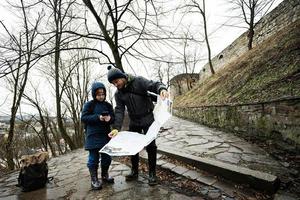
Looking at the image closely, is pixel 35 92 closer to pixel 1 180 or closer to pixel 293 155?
pixel 1 180

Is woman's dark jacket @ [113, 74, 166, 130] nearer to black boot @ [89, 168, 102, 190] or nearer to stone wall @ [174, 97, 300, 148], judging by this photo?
black boot @ [89, 168, 102, 190]

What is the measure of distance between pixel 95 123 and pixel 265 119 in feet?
11.6

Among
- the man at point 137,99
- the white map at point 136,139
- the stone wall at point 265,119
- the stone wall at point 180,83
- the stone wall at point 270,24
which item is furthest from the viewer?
the stone wall at point 180,83

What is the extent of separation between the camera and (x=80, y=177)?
13.4 ft

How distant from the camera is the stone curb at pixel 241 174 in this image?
2594mm

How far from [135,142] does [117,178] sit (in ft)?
4.70

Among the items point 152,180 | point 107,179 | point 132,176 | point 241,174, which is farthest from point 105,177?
point 241,174

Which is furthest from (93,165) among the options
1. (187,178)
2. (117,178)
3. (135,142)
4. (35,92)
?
(35,92)

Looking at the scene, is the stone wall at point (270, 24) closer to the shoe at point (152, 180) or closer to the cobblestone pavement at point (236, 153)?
the cobblestone pavement at point (236, 153)

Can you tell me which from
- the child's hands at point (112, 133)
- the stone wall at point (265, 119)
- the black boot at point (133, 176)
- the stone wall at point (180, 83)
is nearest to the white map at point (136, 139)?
the child's hands at point (112, 133)

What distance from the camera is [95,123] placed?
327 cm

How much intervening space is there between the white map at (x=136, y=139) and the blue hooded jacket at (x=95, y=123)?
0.64 meters

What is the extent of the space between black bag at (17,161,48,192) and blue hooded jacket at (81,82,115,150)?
1283mm

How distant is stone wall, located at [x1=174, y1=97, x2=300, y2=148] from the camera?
143 inches
